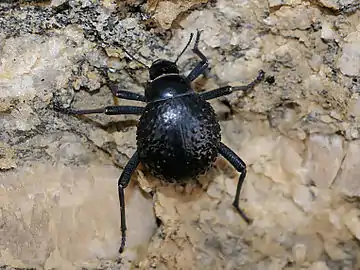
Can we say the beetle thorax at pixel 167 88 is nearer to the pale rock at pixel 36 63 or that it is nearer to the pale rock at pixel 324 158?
the pale rock at pixel 36 63

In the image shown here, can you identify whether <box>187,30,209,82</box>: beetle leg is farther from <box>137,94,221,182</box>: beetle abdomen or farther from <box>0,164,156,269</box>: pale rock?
<box>0,164,156,269</box>: pale rock

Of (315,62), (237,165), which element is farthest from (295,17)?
(237,165)

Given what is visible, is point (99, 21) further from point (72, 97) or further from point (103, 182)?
point (103, 182)

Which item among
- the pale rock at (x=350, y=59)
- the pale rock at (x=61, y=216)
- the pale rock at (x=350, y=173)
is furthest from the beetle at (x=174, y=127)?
the pale rock at (x=350, y=173)

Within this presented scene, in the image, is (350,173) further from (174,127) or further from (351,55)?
(174,127)

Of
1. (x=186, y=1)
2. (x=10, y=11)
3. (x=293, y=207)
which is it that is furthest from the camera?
(x=293, y=207)

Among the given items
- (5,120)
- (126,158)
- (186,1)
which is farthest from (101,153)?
(186,1)
